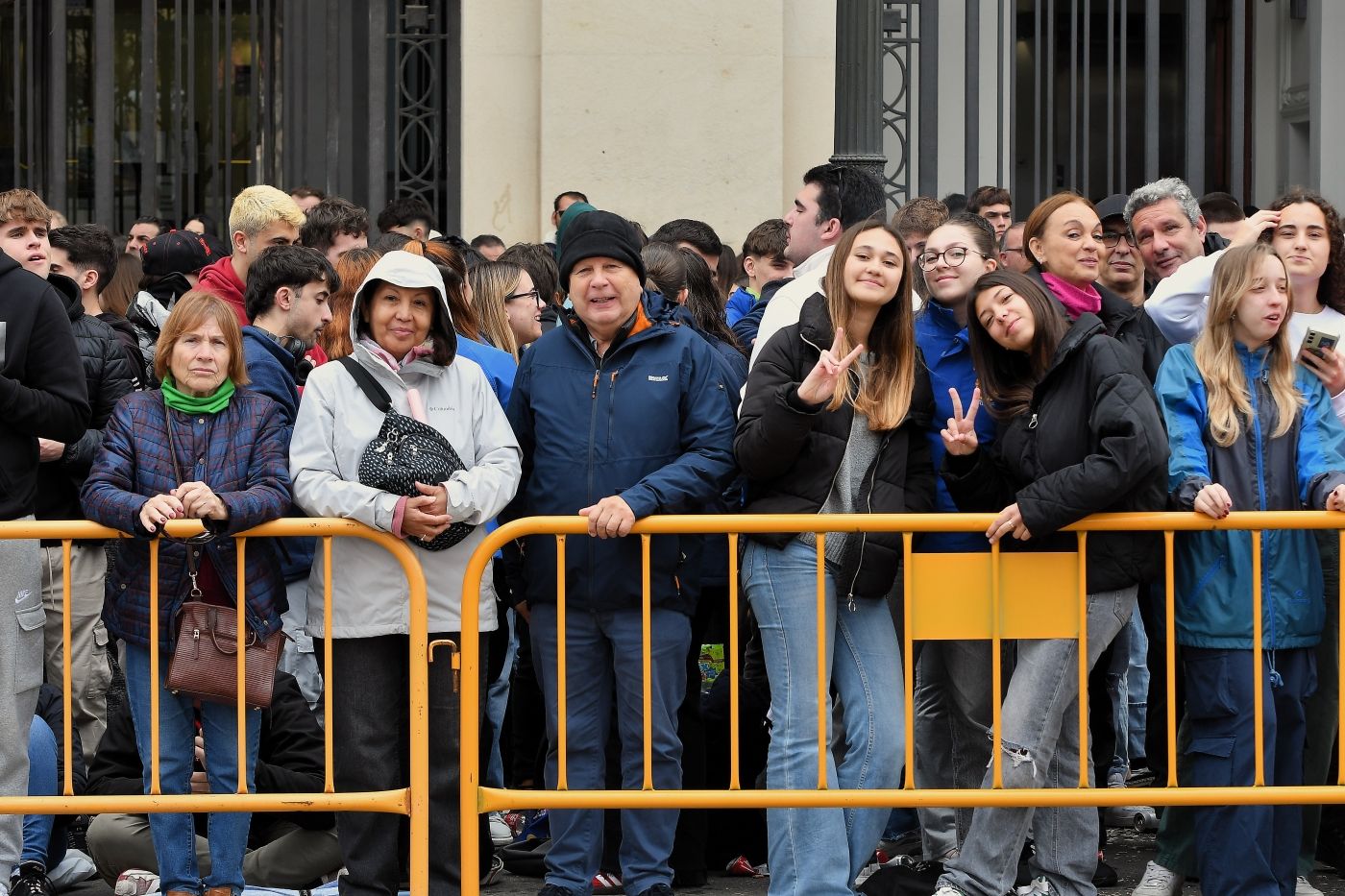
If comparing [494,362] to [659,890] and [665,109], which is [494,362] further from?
[665,109]

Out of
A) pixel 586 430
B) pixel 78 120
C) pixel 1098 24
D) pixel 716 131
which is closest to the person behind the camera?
pixel 586 430

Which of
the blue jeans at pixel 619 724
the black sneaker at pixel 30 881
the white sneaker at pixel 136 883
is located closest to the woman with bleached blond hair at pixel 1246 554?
the blue jeans at pixel 619 724

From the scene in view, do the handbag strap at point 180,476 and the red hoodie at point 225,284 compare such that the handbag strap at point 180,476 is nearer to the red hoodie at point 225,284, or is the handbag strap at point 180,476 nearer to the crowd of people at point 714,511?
the crowd of people at point 714,511

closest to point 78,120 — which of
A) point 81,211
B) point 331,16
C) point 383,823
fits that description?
point 81,211

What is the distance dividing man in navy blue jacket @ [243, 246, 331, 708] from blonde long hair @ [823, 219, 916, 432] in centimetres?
180

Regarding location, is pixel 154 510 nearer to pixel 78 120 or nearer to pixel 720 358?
pixel 720 358

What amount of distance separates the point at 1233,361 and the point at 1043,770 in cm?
140

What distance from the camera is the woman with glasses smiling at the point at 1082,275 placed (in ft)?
19.7

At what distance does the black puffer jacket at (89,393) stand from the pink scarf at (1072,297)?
3326 millimetres

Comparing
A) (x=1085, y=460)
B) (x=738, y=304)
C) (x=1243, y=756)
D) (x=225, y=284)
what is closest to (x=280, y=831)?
(x=225, y=284)

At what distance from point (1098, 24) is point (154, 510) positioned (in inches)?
607

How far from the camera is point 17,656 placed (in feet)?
18.6

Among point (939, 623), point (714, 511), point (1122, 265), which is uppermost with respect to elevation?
point (1122, 265)

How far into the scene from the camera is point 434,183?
39.1 feet
